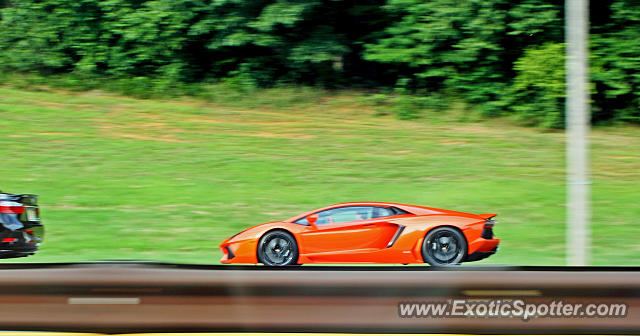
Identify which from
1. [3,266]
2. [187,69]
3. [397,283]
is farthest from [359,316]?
[187,69]

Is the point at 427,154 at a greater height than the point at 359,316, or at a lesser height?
greater

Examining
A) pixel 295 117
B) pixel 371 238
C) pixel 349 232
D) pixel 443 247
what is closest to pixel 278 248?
pixel 349 232

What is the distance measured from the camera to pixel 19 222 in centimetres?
752

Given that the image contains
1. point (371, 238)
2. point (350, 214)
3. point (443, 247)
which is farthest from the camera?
point (350, 214)

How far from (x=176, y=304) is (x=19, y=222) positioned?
2.99 m

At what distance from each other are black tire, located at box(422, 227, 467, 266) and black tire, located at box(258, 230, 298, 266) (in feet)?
4.13

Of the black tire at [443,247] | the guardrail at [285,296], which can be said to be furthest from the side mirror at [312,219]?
the guardrail at [285,296]

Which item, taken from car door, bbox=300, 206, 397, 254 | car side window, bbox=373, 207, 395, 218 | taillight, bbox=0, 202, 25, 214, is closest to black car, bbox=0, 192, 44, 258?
taillight, bbox=0, 202, 25, 214

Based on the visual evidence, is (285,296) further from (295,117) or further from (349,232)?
(295,117)

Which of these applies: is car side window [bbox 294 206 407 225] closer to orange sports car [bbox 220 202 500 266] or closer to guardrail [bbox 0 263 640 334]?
orange sports car [bbox 220 202 500 266]

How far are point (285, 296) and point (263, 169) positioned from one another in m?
7.67

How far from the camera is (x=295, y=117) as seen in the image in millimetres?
17016

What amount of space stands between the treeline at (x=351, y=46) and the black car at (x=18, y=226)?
11.3 metres

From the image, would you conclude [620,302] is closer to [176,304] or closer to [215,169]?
[176,304]
